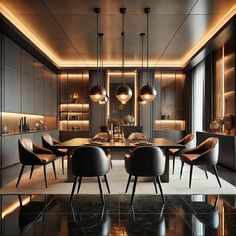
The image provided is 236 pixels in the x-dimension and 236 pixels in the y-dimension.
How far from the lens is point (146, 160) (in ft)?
12.3

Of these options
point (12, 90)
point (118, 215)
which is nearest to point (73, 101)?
point (12, 90)

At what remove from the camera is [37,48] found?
290 inches

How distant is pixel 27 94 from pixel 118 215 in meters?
5.29

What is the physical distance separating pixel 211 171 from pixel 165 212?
10.2 feet

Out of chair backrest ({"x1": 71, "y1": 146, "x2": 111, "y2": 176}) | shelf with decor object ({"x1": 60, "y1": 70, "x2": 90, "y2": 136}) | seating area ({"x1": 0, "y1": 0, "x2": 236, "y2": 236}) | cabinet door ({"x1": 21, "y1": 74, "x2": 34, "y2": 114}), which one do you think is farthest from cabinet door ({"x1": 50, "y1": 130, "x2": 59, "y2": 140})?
chair backrest ({"x1": 71, "y1": 146, "x2": 111, "y2": 176})

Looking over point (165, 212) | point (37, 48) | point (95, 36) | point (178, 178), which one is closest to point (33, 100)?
point (37, 48)

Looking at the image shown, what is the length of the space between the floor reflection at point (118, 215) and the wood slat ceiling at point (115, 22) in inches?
133

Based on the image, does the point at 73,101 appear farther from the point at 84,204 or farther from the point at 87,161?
the point at 84,204

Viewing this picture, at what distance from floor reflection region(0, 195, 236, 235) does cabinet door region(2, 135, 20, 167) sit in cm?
227

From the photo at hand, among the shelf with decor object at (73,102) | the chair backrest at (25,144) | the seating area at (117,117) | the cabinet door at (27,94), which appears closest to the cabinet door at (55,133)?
the seating area at (117,117)

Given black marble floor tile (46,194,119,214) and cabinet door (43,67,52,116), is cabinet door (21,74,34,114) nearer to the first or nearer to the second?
cabinet door (43,67,52,116)

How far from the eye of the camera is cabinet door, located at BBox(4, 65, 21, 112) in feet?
20.2

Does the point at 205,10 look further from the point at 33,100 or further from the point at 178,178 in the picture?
the point at 33,100

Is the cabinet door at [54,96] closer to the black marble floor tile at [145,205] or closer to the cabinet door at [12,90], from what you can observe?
the cabinet door at [12,90]
